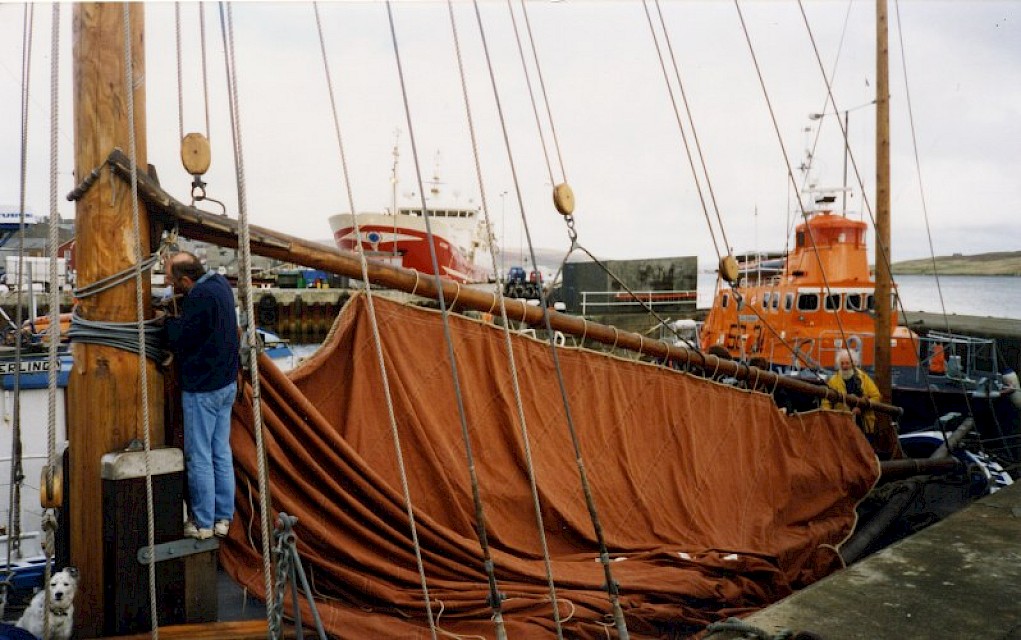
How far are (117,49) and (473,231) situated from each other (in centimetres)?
4110

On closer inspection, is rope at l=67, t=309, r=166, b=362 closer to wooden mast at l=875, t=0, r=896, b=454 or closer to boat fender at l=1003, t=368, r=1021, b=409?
wooden mast at l=875, t=0, r=896, b=454

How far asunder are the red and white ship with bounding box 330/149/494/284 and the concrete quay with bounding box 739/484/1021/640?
51.9ft

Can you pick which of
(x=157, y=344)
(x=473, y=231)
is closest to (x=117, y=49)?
(x=157, y=344)

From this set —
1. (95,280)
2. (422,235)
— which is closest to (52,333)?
(95,280)

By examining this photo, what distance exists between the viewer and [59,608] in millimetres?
3182

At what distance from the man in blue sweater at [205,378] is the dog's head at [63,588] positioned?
1.67ft

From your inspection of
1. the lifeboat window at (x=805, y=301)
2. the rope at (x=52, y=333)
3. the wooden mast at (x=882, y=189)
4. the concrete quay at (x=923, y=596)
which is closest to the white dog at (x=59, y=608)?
the rope at (x=52, y=333)

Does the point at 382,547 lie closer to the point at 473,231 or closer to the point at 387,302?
the point at 387,302

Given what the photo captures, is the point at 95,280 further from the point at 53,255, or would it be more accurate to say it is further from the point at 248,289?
the point at 248,289

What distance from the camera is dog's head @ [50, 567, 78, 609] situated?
3.18 m

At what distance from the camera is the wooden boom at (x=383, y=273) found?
3490 millimetres

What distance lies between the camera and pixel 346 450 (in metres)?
4.03

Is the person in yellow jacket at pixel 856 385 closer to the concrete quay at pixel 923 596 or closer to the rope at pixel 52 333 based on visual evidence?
the concrete quay at pixel 923 596

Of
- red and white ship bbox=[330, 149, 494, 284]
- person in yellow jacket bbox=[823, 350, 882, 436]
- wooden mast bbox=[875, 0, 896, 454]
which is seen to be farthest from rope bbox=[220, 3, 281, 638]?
red and white ship bbox=[330, 149, 494, 284]
